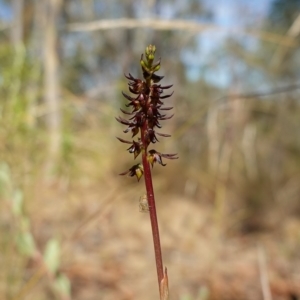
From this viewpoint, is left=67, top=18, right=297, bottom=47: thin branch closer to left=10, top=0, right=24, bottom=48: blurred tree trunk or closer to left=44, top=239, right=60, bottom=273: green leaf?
left=44, top=239, right=60, bottom=273: green leaf

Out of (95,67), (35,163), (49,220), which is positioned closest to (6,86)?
(35,163)

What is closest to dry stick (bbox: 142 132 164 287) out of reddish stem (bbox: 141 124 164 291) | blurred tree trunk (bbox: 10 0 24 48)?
reddish stem (bbox: 141 124 164 291)

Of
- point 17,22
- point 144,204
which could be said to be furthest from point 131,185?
point 144,204

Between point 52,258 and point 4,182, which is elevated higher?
point 4,182

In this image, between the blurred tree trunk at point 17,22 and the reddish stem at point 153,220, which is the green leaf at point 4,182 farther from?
the blurred tree trunk at point 17,22

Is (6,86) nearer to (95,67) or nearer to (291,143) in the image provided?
(291,143)

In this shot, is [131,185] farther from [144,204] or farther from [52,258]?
[144,204]

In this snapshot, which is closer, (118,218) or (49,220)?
(49,220)

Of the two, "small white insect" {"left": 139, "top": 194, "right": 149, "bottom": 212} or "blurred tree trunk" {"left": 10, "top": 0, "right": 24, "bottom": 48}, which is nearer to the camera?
"small white insect" {"left": 139, "top": 194, "right": 149, "bottom": 212}
